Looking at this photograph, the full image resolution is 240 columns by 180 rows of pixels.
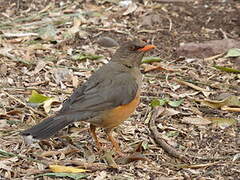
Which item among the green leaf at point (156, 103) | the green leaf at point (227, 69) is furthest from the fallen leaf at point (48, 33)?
the green leaf at point (227, 69)

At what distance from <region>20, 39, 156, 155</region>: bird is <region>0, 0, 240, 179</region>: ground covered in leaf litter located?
287 millimetres

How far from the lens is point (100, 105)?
6.04 metres

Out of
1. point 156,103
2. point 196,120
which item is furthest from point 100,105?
point 196,120

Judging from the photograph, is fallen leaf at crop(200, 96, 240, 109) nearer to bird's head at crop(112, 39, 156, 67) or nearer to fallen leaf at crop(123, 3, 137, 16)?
bird's head at crop(112, 39, 156, 67)

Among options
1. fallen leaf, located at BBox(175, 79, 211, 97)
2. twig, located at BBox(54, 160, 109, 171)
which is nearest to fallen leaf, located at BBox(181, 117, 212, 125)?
fallen leaf, located at BBox(175, 79, 211, 97)

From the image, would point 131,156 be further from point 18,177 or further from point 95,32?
point 95,32

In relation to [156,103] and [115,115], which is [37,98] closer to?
[115,115]

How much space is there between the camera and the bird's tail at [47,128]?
567 cm

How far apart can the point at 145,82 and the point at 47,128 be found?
2.23 metres

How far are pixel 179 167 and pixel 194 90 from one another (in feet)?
5.82

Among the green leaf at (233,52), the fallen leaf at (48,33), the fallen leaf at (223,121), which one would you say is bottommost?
the fallen leaf at (223,121)

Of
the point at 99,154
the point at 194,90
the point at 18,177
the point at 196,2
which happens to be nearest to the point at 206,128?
the point at 194,90

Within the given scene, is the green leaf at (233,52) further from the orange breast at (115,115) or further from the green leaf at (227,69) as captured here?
the orange breast at (115,115)

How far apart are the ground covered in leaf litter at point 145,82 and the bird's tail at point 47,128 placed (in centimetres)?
A: 27
